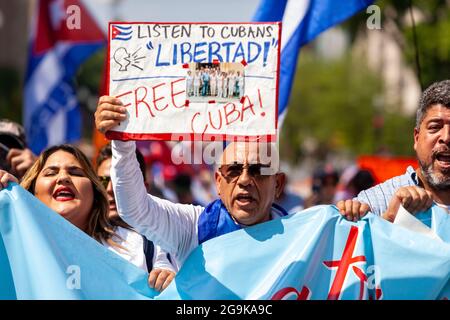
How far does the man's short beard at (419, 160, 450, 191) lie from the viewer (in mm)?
4449

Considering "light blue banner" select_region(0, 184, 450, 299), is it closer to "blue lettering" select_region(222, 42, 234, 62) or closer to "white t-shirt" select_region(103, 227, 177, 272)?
"white t-shirt" select_region(103, 227, 177, 272)

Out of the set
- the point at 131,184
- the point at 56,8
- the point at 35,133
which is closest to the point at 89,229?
the point at 131,184

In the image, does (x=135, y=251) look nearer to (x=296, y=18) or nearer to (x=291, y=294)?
(x=291, y=294)

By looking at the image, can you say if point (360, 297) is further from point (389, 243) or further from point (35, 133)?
point (35, 133)

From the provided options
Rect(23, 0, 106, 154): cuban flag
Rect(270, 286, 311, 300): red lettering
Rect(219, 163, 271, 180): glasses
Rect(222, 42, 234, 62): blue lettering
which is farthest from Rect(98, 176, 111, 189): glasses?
Rect(23, 0, 106, 154): cuban flag

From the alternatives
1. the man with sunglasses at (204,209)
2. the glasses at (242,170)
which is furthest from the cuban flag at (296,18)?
the glasses at (242,170)

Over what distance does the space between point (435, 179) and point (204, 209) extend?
1.06 m

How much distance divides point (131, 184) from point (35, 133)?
615 centimetres

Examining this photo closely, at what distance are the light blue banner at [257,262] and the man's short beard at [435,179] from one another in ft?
1.04

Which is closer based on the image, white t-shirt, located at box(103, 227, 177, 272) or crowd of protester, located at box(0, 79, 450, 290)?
crowd of protester, located at box(0, 79, 450, 290)

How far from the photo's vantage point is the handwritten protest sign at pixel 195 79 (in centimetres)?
401

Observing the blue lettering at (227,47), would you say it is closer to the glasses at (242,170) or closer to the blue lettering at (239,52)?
the blue lettering at (239,52)

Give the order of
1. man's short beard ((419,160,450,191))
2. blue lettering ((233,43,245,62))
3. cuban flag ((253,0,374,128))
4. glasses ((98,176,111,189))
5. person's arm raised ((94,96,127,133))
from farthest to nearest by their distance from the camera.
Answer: cuban flag ((253,0,374,128))
glasses ((98,176,111,189))
man's short beard ((419,160,450,191))
blue lettering ((233,43,245,62))
person's arm raised ((94,96,127,133))

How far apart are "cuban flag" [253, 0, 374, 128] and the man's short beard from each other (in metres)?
2.22
